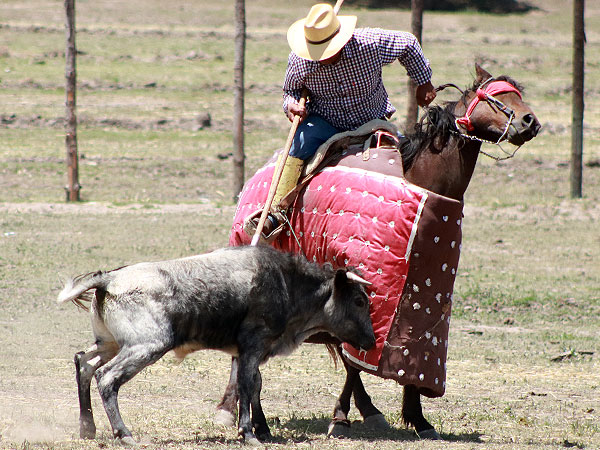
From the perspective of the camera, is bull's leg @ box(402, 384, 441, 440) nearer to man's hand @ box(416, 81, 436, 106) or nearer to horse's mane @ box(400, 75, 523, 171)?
horse's mane @ box(400, 75, 523, 171)

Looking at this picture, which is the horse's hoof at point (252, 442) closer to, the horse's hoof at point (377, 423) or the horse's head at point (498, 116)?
the horse's hoof at point (377, 423)

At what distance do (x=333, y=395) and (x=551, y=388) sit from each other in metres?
1.93

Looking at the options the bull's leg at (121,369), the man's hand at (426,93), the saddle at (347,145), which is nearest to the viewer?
the bull's leg at (121,369)

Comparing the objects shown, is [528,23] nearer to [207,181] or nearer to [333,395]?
[207,181]

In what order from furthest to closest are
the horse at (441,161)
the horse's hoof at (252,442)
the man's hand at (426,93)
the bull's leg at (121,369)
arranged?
the man's hand at (426,93) < the horse at (441,161) < the horse's hoof at (252,442) < the bull's leg at (121,369)

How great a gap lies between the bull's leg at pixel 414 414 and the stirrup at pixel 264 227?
4.55 feet

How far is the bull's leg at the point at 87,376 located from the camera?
6.11 metres

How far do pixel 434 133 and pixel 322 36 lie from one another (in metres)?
1.00

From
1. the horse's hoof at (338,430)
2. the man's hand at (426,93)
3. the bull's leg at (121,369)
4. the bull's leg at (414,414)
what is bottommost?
the horse's hoof at (338,430)

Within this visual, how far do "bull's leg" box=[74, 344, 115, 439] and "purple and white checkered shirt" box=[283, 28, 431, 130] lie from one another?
2195 mm

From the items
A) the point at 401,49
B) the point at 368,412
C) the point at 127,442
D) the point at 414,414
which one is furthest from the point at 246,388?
the point at 401,49

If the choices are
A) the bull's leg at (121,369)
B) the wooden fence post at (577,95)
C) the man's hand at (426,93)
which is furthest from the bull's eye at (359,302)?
the wooden fence post at (577,95)

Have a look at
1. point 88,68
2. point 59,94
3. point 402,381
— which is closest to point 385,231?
point 402,381

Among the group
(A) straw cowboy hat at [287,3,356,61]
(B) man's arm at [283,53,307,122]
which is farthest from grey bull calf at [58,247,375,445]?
(A) straw cowboy hat at [287,3,356,61]
